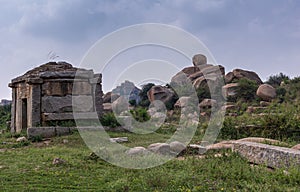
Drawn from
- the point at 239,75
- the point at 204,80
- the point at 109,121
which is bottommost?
the point at 109,121

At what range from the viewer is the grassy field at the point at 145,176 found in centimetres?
474

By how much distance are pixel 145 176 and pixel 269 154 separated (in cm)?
241

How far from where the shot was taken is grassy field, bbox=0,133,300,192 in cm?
474

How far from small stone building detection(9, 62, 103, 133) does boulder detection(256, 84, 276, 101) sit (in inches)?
562

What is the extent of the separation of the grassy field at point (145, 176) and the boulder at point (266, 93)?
1752 cm

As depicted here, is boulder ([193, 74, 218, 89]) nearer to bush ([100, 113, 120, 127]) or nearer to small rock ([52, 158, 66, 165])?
bush ([100, 113, 120, 127])

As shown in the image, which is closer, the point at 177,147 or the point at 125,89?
the point at 177,147

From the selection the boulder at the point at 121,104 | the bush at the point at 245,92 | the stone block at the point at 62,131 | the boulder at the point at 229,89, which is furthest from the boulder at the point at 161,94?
the stone block at the point at 62,131

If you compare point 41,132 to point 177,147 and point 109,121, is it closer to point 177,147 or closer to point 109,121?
point 109,121

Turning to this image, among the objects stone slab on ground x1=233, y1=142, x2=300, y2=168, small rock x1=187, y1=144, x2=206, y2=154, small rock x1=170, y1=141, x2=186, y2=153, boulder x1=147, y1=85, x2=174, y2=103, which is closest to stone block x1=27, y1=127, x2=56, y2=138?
small rock x1=170, y1=141, x2=186, y2=153

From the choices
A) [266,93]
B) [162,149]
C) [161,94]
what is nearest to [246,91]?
[266,93]

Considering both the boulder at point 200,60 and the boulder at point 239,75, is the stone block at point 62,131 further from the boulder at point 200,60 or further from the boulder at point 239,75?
the boulder at point 239,75

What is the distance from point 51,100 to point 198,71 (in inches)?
793

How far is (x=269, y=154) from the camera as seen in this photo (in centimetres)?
614
